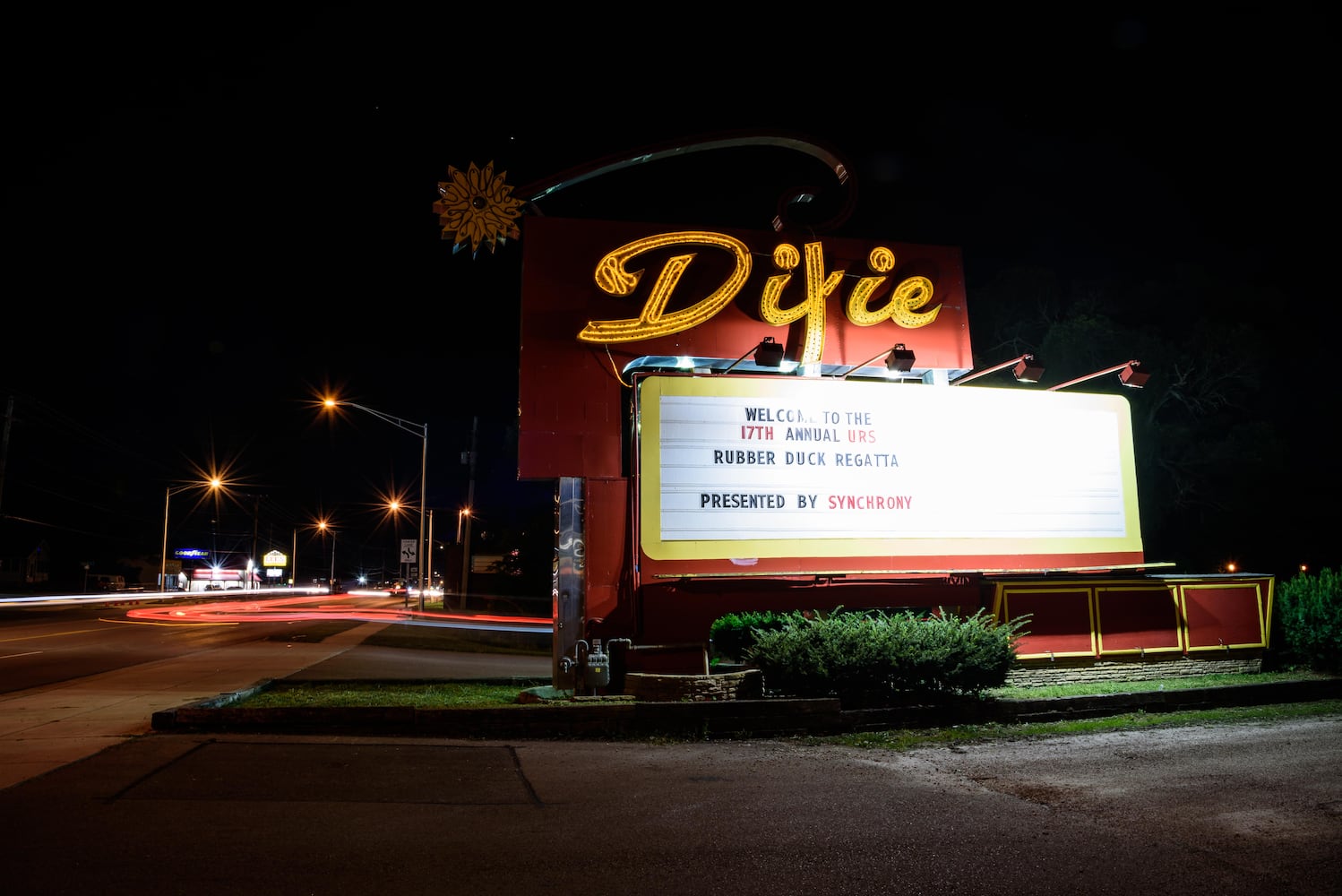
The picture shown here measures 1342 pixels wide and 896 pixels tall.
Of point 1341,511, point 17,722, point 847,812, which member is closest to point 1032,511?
point 847,812

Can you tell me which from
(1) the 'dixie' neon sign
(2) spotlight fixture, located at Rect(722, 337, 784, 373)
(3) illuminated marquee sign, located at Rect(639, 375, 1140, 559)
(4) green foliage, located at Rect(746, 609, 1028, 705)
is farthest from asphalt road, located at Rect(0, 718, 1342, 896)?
(1) the 'dixie' neon sign

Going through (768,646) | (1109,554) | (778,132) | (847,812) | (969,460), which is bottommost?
(847,812)

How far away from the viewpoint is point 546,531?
44594 millimetres

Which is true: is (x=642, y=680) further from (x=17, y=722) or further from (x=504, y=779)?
(x=17, y=722)

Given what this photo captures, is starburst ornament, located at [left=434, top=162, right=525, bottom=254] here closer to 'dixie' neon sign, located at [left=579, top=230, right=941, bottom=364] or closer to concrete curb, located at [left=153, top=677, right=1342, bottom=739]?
'dixie' neon sign, located at [left=579, top=230, right=941, bottom=364]

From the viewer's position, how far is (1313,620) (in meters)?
14.1

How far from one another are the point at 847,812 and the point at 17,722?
30.8ft

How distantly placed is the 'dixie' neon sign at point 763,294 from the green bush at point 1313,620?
307 inches

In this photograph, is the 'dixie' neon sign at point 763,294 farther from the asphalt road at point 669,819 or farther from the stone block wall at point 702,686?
the asphalt road at point 669,819

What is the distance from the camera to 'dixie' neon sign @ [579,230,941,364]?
13664mm

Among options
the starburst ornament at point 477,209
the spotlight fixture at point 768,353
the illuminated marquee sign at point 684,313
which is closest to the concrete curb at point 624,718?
the illuminated marquee sign at point 684,313

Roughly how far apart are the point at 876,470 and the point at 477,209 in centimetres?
777

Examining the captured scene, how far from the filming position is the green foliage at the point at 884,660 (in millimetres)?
10195

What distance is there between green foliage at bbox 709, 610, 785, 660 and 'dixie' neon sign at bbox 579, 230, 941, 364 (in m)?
4.29
